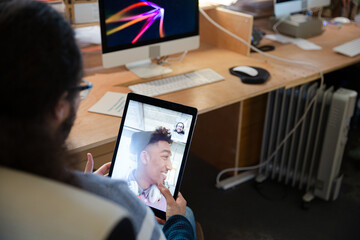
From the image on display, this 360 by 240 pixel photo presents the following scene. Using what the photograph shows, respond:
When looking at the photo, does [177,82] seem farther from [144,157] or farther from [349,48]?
[349,48]

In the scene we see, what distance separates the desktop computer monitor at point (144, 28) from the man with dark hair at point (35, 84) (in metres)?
1.08

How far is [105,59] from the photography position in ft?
5.38

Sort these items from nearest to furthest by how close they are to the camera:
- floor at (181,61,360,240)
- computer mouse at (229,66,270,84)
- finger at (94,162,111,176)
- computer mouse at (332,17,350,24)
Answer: finger at (94,162,111,176), computer mouse at (229,66,270,84), floor at (181,61,360,240), computer mouse at (332,17,350,24)

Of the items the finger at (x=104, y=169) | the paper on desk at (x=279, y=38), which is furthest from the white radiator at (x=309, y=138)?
the finger at (x=104, y=169)

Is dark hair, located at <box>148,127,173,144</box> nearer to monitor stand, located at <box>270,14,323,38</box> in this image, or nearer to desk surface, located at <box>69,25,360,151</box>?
desk surface, located at <box>69,25,360,151</box>

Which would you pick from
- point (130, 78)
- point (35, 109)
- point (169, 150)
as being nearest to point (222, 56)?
point (130, 78)

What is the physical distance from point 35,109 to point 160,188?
56 centimetres

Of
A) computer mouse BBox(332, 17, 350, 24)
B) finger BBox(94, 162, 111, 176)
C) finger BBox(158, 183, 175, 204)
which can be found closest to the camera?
finger BBox(158, 183, 175, 204)

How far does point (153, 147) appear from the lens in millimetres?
1056

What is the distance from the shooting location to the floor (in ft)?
6.23

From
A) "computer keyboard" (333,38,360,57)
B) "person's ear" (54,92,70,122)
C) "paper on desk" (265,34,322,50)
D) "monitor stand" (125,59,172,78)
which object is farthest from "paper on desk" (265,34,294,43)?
"person's ear" (54,92,70,122)

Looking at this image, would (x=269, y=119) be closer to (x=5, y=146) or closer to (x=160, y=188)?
(x=160, y=188)

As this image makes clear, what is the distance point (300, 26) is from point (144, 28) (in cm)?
117

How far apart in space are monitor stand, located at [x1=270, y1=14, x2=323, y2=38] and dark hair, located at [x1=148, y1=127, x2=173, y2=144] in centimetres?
166
